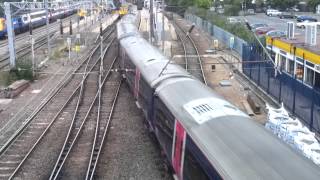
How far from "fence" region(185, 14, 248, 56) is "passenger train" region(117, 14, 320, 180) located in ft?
63.8

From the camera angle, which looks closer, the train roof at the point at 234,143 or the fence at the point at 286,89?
the train roof at the point at 234,143

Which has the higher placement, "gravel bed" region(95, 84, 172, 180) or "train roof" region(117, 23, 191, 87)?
"train roof" region(117, 23, 191, 87)

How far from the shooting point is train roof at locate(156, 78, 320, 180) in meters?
6.88

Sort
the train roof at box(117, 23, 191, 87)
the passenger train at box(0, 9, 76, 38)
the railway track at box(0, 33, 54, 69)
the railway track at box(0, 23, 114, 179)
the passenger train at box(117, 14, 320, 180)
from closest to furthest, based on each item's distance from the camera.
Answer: the passenger train at box(117, 14, 320, 180) → the railway track at box(0, 23, 114, 179) → the train roof at box(117, 23, 191, 87) → the railway track at box(0, 33, 54, 69) → the passenger train at box(0, 9, 76, 38)

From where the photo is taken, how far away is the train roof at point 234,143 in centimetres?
688

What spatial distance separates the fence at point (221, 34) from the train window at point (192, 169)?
22313mm

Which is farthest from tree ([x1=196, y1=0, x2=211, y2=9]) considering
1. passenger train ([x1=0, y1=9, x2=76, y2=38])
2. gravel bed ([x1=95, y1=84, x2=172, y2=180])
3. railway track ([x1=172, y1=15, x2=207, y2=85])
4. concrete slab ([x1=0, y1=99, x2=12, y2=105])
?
gravel bed ([x1=95, y1=84, x2=172, y2=180])

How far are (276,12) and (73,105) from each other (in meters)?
59.5

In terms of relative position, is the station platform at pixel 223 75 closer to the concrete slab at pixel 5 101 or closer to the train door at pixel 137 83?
the train door at pixel 137 83

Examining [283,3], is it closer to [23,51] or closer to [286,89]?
[23,51]

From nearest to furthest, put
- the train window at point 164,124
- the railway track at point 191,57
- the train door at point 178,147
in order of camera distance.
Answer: the train door at point 178,147 → the train window at point 164,124 → the railway track at point 191,57

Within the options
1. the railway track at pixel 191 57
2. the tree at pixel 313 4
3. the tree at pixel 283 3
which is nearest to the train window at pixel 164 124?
the railway track at pixel 191 57

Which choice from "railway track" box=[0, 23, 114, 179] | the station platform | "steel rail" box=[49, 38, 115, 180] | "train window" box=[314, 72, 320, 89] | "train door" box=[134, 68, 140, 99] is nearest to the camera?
"steel rail" box=[49, 38, 115, 180]

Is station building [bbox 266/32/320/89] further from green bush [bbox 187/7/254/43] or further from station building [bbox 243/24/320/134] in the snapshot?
green bush [bbox 187/7/254/43]
